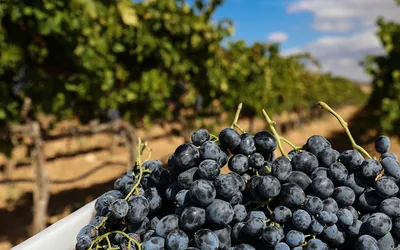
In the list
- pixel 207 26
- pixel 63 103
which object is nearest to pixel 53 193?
pixel 63 103

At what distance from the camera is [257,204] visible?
105 centimetres

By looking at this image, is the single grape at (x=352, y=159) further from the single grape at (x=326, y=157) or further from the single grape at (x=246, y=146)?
the single grape at (x=246, y=146)

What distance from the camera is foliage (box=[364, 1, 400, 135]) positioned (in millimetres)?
10133

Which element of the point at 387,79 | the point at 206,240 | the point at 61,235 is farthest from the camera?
the point at 387,79

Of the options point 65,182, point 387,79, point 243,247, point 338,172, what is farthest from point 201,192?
point 387,79

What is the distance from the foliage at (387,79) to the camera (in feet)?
33.2

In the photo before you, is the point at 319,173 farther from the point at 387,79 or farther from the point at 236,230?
the point at 387,79

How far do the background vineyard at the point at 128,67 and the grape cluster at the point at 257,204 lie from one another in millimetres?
3428

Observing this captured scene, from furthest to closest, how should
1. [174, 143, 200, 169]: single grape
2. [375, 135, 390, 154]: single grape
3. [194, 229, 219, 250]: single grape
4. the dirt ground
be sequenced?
1. the dirt ground
2. [375, 135, 390, 154]: single grape
3. [174, 143, 200, 169]: single grape
4. [194, 229, 219, 250]: single grape

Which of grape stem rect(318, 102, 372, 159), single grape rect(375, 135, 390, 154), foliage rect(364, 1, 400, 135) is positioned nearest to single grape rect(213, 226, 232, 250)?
grape stem rect(318, 102, 372, 159)

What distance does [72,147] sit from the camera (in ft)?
44.9

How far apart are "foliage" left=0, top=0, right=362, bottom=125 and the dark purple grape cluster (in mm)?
3342

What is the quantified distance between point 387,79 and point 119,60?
8.32 m

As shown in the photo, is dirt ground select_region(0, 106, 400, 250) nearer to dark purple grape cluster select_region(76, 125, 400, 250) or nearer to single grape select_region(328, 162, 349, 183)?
dark purple grape cluster select_region(76, 125, 400, 250)
